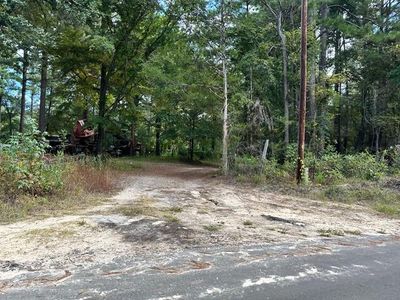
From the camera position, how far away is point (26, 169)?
8141 mm

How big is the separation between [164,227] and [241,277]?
2.42m

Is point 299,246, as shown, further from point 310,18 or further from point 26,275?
point 310,18

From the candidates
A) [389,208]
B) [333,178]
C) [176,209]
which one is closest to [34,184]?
[176,209]

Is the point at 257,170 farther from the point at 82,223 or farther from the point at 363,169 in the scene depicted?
the point at 82,223

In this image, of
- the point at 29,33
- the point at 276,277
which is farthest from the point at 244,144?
the point at 276,277

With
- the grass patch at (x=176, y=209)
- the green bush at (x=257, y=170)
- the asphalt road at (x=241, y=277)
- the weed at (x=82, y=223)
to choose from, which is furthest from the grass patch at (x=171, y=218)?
the green bush at (x=257, y=170)

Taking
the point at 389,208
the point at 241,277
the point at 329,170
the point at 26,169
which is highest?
the point at 329,170

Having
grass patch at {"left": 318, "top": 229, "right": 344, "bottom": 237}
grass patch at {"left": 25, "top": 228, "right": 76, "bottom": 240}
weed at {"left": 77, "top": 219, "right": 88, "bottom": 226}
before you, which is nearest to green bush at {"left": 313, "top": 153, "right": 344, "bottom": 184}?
grass patch at {"left": 318, "top": 229, "right": 344, "bottom": 237}

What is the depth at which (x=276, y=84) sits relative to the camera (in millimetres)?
18781

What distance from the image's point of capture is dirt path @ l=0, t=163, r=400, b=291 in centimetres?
477

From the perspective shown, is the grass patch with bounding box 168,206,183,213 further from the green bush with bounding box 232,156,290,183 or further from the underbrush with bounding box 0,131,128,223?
the green bush with bounding box 232,156,290,183

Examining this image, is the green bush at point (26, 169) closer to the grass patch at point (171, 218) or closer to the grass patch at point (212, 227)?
the grass patch at point (171, 218)

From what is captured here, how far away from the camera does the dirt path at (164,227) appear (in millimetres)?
4770

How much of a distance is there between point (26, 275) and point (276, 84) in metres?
16.5
